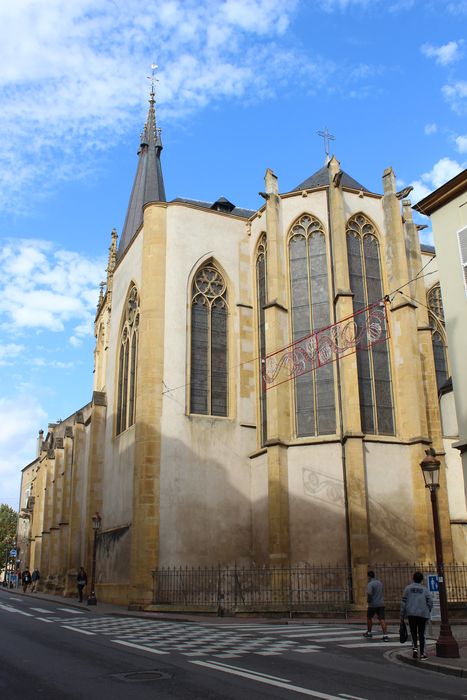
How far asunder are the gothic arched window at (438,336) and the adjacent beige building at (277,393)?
0.12 meters

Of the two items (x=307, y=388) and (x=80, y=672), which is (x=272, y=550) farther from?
(x=80, y=672)

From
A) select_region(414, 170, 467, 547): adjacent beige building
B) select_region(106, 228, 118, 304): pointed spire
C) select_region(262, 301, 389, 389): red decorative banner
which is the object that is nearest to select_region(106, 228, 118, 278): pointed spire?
select_region(106, 228, 118, 304): pointed spire

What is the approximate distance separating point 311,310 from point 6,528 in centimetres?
6853

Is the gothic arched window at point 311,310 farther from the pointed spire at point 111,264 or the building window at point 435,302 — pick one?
the pointed spire at point 111,264

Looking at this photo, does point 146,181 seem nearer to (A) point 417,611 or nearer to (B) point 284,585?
(B) point 284,585

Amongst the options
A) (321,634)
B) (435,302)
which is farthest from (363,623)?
(435,302)

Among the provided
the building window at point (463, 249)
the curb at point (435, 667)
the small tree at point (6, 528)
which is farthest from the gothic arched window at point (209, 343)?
the small tree at point (6, 528)

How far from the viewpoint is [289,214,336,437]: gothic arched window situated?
77.8ft

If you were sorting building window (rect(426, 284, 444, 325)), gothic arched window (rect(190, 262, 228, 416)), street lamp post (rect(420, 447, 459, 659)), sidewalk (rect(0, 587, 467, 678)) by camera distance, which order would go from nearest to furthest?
sidewalk (rect(0, 587, 467, 678)) < street lamp post (rect(420, 447, 459, 659)) < gothic arched window (rect(190, 262, 228, 416)) < building window (rect(426, 284, 444, 325))

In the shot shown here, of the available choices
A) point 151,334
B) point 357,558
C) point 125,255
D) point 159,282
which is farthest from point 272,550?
point 125,255

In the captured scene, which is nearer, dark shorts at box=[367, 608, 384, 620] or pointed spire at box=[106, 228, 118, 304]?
dark shorts at box=[367, 608, 384, 620]

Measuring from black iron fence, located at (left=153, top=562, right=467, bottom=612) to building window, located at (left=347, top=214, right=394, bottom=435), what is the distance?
15.4 ft

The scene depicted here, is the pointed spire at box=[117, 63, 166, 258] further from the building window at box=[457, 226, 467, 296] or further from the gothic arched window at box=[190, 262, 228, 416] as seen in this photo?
the building window at box=[457, 226, 467, 296]

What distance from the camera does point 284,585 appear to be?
21.4 m
